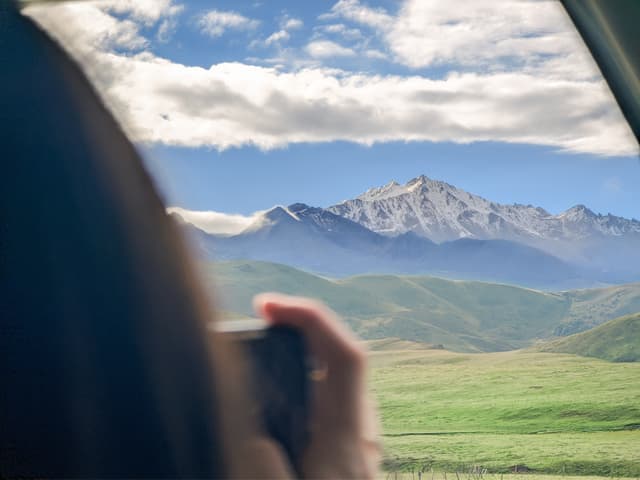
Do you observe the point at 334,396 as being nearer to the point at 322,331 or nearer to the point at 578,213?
the point at 322,331

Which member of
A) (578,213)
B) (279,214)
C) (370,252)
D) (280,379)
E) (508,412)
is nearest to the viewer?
(280,379)

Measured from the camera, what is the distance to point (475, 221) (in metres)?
24.1

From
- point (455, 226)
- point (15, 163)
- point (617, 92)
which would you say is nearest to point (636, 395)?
point (617, 92)

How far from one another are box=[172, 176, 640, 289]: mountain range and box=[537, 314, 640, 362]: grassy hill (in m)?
9.10

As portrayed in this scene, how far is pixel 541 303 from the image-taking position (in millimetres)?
13086

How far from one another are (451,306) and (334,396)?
1357 cm

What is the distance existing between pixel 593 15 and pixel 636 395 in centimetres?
650

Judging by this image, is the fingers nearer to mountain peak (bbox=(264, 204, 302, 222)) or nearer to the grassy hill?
the grassy hill

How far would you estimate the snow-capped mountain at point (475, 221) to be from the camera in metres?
21.8

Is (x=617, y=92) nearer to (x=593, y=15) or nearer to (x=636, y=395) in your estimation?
(x=593, y=15)

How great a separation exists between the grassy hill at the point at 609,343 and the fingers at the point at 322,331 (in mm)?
8252

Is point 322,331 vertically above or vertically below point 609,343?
above

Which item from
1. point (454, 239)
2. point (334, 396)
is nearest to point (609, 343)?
point (334, 396)

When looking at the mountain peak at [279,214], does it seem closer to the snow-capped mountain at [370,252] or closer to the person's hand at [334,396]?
the snow-capped mountain at [370,252]
